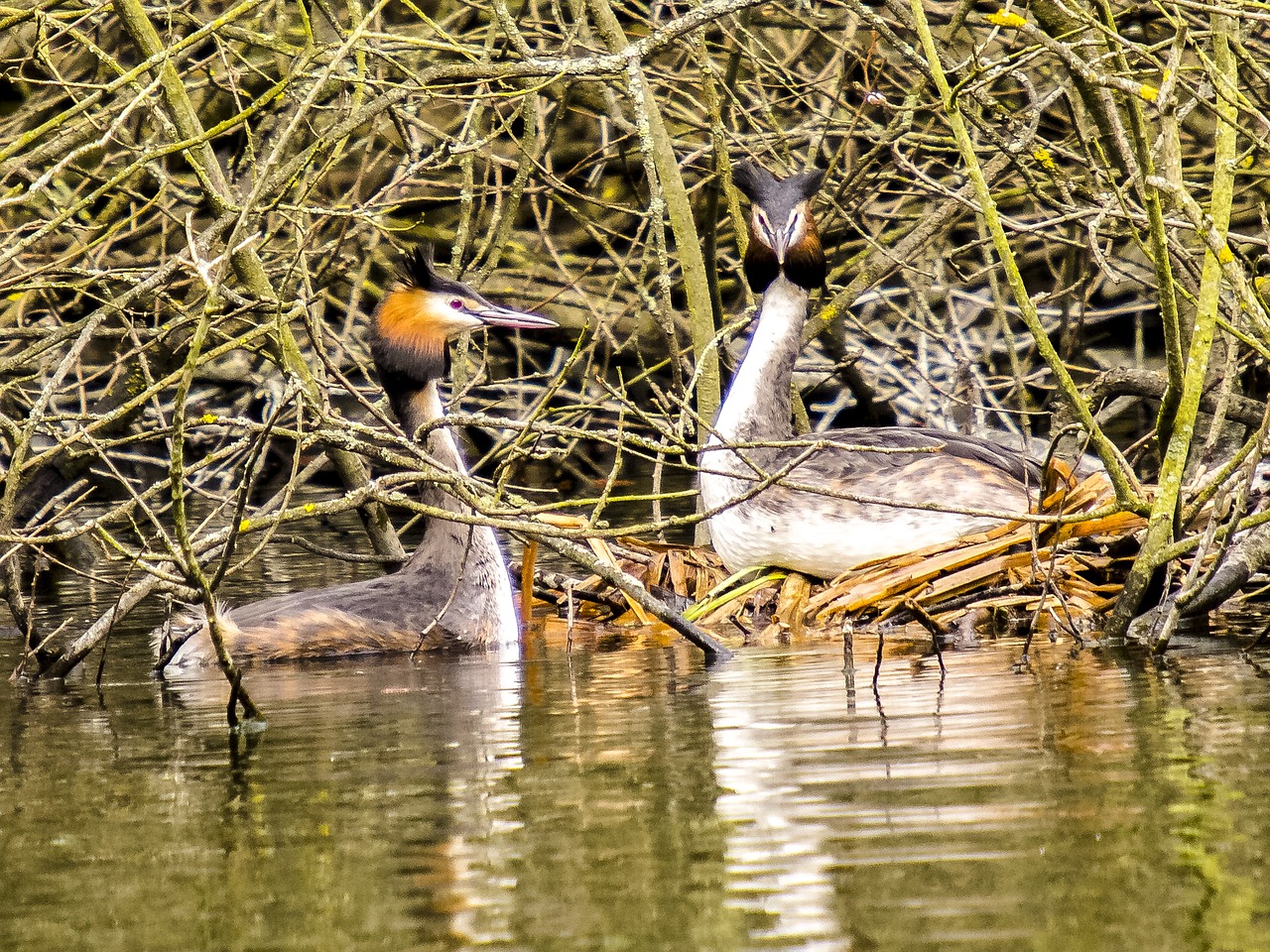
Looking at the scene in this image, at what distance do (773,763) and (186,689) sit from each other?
2547mm

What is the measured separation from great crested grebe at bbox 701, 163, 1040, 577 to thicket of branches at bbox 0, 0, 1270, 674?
0.24 meters

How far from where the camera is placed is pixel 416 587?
6625 millimetres

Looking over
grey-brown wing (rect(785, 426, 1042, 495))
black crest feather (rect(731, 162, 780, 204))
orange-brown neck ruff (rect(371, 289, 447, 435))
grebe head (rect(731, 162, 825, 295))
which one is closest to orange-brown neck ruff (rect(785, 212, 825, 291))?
grebe head (rect(731, 162, 825, 295))

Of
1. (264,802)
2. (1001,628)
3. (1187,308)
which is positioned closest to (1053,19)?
(1187,308)

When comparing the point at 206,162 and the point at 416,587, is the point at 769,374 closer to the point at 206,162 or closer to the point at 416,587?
the point at 416,587

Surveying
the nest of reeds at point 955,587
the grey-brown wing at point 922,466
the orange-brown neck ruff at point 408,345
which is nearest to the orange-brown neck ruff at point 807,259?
the grey-brown wing at point 922,466

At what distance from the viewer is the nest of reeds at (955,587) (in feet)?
20.6

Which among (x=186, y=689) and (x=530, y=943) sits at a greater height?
(x=186, y=689)

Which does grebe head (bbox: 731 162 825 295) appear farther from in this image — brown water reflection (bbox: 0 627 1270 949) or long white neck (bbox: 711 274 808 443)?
brown water reflection (bbox: 0 627 1270 949)

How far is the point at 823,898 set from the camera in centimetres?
279

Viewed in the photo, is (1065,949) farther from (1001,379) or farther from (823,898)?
(1001,379)

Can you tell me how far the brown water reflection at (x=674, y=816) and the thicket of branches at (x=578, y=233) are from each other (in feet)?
1.74

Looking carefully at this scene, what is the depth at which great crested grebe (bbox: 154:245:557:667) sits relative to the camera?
20.9ft

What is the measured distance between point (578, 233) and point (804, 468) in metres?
6.08
